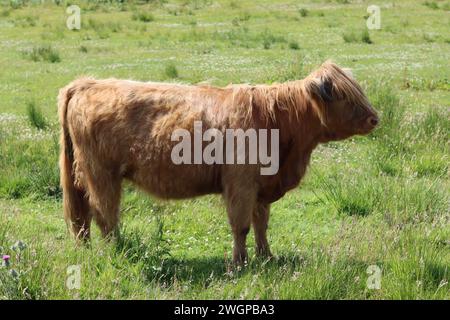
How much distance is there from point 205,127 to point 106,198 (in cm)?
96

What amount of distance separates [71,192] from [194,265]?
1178 mm

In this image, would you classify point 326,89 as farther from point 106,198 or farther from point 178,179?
point 106,198

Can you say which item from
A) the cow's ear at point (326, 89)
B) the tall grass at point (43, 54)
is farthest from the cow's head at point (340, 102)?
the tall grass at point (43, 54)

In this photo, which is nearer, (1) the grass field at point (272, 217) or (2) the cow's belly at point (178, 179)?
(1) the grass field at point (272, 217)

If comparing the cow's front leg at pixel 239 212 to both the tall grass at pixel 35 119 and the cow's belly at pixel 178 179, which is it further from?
the tall grass at pixel 35 119

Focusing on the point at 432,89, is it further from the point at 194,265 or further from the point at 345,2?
the point at 345,2

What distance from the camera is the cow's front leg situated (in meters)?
4.79

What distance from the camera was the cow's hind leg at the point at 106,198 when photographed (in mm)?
5066

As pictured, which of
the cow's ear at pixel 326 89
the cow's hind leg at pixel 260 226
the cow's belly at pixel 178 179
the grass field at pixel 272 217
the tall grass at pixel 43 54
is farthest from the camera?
the tall grass at pixel 43 54

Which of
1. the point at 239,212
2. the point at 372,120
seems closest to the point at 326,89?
the point at 372,120

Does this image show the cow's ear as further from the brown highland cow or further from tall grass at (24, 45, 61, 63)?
tall grass at (24, 45, 61, 63)

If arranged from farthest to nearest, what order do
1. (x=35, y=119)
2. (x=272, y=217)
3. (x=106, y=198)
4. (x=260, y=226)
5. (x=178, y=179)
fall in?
(x=35, y=119) < (x=272, y=217) < (x=260, y=226) < (x=106, y=198) < (x=178, y=179)

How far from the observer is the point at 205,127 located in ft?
15.9
